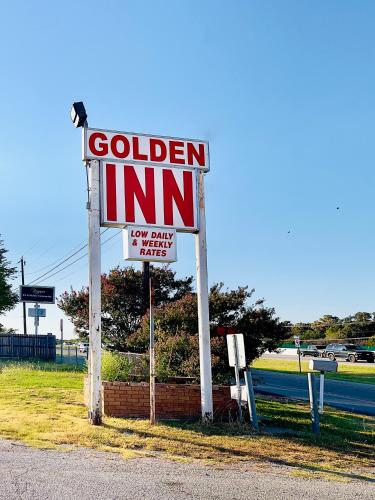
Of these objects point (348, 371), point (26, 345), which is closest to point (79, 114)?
point (26, 345)

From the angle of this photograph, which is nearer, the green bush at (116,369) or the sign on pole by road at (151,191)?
the sign on pole by road at (151,191)

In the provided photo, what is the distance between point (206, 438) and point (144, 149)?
5.91m

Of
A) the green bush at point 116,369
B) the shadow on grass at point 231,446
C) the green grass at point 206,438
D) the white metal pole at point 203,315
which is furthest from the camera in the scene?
the green bush at point 116,369

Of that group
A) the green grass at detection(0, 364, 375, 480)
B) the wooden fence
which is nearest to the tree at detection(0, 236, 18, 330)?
the wooden fence

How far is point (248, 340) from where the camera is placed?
60.4 feet

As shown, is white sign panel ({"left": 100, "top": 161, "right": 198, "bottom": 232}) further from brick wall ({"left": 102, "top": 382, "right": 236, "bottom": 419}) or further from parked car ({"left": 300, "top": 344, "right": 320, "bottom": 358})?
parked car ({"left": 300, "top": 344, "right": 320, "bottom": 358})

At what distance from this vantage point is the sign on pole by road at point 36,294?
37750 mm

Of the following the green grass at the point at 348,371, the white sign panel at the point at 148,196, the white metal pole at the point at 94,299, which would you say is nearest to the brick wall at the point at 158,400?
the white metal pole at the point at 94,299

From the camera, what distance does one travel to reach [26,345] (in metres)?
38.7

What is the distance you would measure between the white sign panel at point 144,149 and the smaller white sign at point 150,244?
1.45 metres

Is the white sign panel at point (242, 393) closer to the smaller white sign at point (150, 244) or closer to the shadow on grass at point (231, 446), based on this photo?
the shadow on grass at point (231, 446)

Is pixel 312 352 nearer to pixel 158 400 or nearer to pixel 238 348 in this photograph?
pixel 238 348

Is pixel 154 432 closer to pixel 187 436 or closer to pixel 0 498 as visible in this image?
pixel 187 436

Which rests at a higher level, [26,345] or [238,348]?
[238,348]
